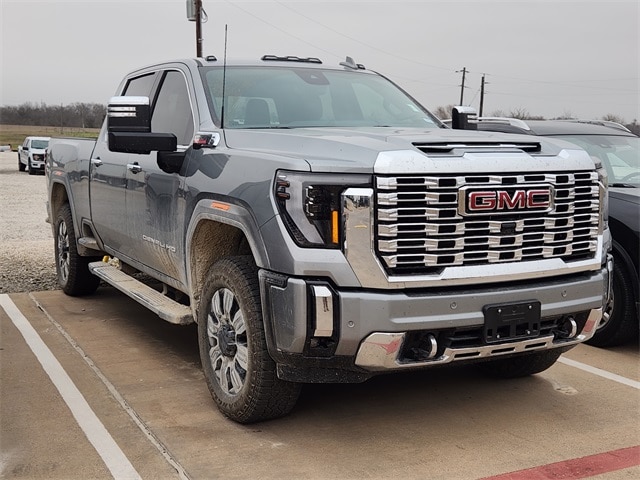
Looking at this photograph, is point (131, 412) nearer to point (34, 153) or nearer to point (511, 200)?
point (511, 200)

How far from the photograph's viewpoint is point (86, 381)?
201 inches

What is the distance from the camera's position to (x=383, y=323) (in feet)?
11.8

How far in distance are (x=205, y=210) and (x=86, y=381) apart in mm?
1549

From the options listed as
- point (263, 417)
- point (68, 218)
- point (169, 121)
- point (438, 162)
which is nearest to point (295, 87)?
point (169, 121)

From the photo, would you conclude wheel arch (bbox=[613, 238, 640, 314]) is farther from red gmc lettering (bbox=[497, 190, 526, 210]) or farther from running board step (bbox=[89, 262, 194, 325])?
running board step (bbox=[89, 262, 194, 325])

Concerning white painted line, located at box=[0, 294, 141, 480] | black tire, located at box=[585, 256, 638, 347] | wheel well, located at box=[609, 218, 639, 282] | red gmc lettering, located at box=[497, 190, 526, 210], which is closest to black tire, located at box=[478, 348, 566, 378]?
black tire, located at box=[585, 256, 638, 347]

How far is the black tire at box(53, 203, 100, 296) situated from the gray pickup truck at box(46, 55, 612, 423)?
2691 mm

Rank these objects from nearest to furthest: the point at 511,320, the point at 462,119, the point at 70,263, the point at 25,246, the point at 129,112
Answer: the point at 511,320
the point at 129,112
the point at 462,119
the point at 70,263
the point at 25,246

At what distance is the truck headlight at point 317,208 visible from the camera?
3623 mm

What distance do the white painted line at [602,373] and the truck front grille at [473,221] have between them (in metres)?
1.50

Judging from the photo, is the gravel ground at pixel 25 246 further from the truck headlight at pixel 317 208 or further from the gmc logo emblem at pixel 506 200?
the gmc logo emblem at pixel 506 200

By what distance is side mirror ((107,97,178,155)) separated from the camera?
457 centimetres

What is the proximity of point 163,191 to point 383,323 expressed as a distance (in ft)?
6.91

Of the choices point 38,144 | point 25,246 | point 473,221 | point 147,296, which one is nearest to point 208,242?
point 147,296
